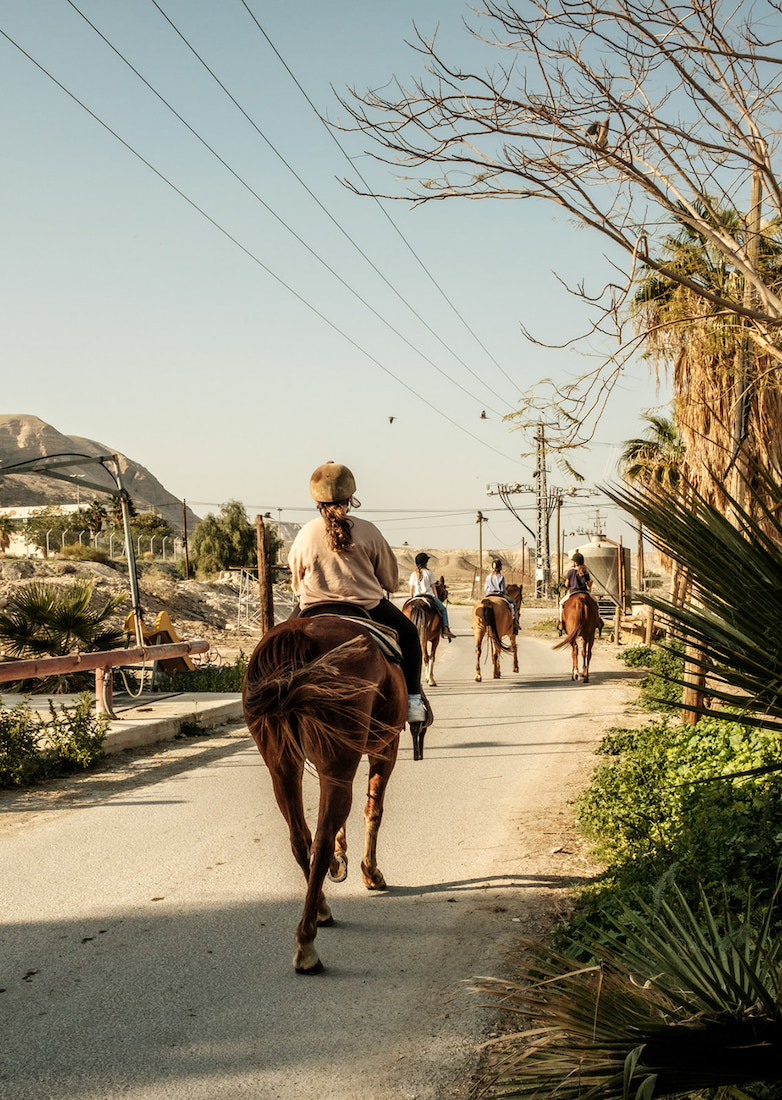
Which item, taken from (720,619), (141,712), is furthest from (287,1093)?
(141,712)

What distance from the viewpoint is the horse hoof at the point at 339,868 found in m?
5.74

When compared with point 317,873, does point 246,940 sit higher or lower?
lower

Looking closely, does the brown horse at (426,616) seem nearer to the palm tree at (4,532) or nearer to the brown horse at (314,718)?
the brown horse at (314,718)

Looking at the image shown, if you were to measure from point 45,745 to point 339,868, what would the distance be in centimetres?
526

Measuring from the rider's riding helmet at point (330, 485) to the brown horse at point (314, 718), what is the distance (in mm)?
795

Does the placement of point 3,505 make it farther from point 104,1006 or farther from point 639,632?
point 104,1006

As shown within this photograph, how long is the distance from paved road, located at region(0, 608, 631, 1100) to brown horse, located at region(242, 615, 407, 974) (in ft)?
1.57

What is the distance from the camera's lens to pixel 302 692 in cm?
462

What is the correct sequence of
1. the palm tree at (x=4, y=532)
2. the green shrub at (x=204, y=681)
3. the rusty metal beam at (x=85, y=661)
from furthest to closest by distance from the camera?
the palm tree at (x=4, y=532), the green shrub at (x=204, y=681), the rusty metal beam at (x=85, y=661)

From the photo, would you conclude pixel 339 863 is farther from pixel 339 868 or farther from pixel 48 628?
pixel 48 628

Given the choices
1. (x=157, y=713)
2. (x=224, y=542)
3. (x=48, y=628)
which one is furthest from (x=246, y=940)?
(x=224, y=542)

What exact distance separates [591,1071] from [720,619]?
133 centimetres

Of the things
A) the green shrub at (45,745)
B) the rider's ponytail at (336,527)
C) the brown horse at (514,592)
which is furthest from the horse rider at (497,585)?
the rider's ponytail at (336,527)

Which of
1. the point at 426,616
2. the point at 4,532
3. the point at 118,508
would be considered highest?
the point at 118,508
